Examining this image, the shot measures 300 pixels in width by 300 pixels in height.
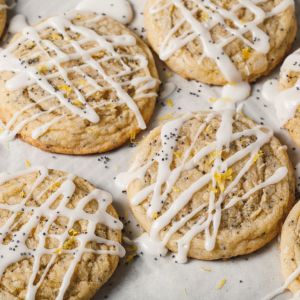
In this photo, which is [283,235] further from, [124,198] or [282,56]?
[282,56]

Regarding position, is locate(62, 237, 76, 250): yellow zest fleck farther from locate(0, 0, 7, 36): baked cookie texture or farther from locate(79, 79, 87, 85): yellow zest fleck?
locate(0, 0, 7, 36): baked cookie texture

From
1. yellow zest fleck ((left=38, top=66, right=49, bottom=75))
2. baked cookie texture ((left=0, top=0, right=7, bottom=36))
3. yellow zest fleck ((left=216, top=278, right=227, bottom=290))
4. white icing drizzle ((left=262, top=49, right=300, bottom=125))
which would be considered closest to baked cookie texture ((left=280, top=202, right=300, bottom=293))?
yellow zest fleck ((left=216, top=278, right=227, bottom=290))

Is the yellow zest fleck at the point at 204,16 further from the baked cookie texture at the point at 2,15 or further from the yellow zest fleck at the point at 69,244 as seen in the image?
the yellow zest fleck at the point at 69,244

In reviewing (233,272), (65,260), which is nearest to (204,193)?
(233,272)

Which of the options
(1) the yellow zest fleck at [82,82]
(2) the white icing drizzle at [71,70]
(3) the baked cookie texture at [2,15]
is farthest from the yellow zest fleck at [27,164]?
(3) the baked cookie texture at [2,15]

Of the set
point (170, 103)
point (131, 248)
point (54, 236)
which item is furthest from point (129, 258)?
point (170, 103)
